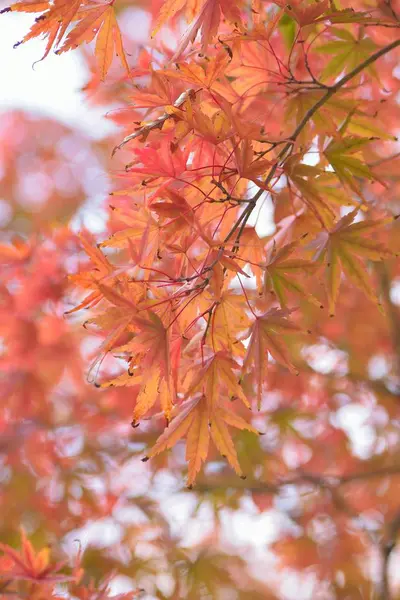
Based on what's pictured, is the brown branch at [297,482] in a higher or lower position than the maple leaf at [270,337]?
lower

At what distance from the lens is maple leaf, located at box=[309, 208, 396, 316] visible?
0.88 metres

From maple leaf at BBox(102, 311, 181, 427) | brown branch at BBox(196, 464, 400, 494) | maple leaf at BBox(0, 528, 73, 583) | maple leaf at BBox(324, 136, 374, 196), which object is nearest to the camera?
maple leaf at BBox(102, 311, 181, 427)

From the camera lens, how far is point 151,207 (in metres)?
0.76

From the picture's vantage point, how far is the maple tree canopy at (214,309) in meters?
0.79

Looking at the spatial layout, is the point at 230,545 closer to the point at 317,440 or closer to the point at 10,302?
the point at 317,440

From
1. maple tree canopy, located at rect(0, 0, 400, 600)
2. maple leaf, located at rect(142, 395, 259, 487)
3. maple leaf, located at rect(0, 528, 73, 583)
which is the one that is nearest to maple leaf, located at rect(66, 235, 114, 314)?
maple tree canopy, located at rect(0, 0, 400, 600)

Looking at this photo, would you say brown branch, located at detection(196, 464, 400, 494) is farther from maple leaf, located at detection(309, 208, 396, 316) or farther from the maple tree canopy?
maple leaf, located at detection(309, 208, 396, 316)

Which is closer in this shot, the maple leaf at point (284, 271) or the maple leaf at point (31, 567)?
the maple leaf at point (284, 271)

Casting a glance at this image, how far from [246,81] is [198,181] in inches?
10.2

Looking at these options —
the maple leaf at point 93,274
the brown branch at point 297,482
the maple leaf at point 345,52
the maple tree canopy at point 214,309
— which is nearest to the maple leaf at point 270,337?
the maple tree canopy at point 214,309

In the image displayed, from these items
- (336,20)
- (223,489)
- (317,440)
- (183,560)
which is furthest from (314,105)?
(317,440)

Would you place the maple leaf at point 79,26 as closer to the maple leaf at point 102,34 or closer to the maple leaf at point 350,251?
the maple leaf at point 102,34

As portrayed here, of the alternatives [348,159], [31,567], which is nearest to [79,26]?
[348,159]

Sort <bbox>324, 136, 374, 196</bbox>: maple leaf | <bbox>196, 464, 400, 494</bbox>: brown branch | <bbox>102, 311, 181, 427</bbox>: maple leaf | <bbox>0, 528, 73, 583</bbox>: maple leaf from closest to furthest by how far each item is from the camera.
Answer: <bbox>102, 311, 181, 427</bbox>: maple leaf, <bbox>324, 136, 374, 196</bbox>: maple leaf, <bbox>0, 528, 73, 583</bbox>: maple leaf, <bbox>196, 464, 400, 494</bbox>: brown branch
